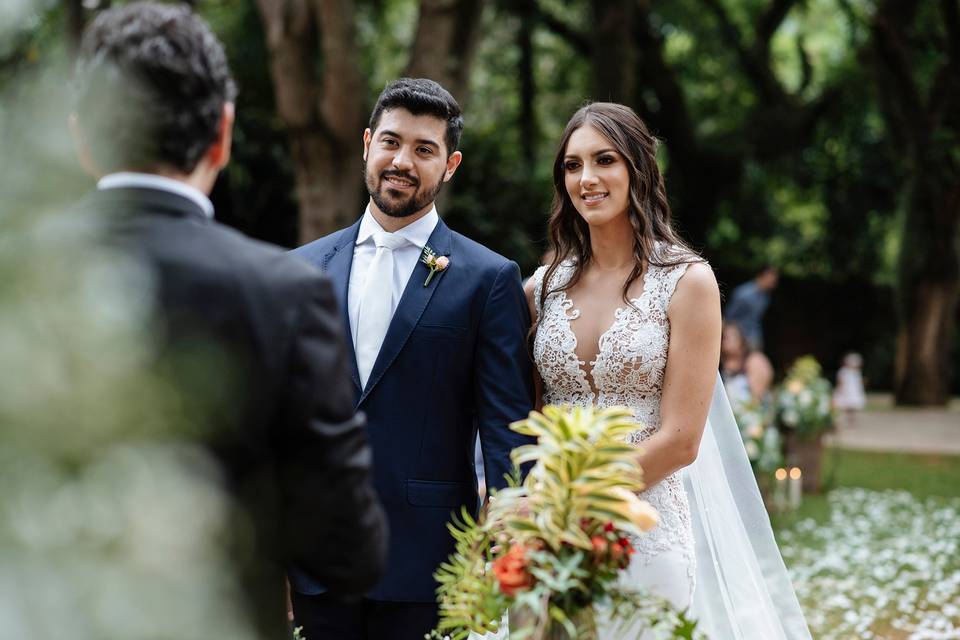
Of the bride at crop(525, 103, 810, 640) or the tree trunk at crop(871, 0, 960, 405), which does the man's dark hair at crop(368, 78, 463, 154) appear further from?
the tree trunk at crop(871, 0, 960, 405)

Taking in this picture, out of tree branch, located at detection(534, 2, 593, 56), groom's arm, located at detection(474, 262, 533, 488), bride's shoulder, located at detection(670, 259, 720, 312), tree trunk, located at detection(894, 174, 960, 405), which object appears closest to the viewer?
groom's arm, located at detection(474, 262, 533, 488)

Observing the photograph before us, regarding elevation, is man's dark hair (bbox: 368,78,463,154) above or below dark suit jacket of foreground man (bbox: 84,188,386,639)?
above

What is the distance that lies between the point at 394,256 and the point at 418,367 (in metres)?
0.38

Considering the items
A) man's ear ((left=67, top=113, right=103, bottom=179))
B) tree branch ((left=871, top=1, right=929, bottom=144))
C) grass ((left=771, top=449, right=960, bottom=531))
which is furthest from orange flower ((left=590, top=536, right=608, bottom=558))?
tree branch ((left=871, top=1, right=929, bottom=144))

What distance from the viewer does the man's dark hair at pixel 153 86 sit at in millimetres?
1721

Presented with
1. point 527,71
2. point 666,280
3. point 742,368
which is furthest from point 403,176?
point 527,71

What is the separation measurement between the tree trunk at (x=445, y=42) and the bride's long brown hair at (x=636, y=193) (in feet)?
17.3

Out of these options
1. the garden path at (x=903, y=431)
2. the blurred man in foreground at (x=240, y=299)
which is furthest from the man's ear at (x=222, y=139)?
the garden path at (x=903, y=431)

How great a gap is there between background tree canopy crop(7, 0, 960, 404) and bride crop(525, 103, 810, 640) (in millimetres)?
5138

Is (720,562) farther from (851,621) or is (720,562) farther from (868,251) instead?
(868,251)

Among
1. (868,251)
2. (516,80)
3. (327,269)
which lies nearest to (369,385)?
(327,269)

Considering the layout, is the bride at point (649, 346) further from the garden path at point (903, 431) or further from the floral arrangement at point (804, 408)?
the garden path at point (903, 431)

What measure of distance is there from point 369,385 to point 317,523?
1422 millimetres

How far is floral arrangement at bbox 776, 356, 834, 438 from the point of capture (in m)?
10.8
